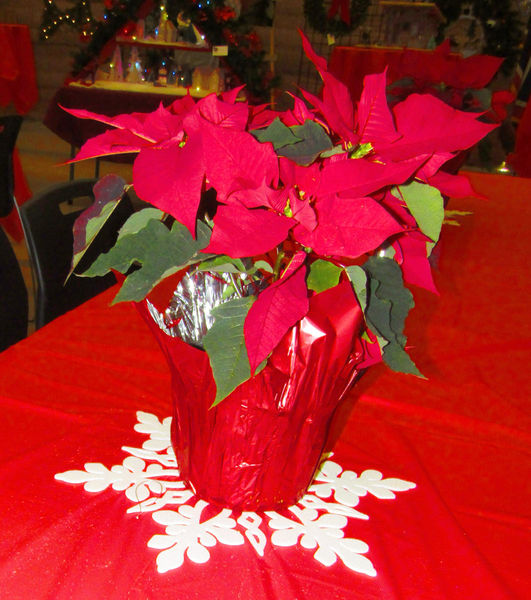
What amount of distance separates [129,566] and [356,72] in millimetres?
5295

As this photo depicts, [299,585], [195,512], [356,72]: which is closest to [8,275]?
[195,512]

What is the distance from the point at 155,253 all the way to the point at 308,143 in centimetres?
14

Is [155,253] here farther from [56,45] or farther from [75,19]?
[56,45]

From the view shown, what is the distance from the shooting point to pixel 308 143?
462 mm

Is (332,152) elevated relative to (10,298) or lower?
elevated

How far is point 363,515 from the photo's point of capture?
1.87 ft

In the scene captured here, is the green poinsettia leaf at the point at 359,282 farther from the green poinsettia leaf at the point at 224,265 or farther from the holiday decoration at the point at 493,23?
the holiday decoration at the point at 493,23

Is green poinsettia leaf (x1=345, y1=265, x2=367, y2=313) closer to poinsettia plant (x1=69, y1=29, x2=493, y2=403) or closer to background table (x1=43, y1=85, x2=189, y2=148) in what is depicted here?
poinsettia plant (x1=69, y1=29, x2=493, y2=403)

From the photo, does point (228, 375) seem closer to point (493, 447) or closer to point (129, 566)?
point (129, 566)

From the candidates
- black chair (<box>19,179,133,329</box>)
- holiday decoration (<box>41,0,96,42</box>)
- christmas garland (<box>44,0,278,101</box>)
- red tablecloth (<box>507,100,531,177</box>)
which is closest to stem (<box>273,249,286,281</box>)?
black chair (<box>19,179,133,329</box>)

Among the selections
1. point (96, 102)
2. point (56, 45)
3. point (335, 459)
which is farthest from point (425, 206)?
point (56, 45)

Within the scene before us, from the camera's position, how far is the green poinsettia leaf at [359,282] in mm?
438

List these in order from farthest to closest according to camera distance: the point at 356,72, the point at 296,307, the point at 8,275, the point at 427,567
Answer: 1. the point at 356,72
2. the point at 8,275
3. the point at 427,567
4. the point at 296,307

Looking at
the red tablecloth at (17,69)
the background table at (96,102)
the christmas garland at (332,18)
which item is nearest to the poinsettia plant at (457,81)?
the background table at (96,102)
